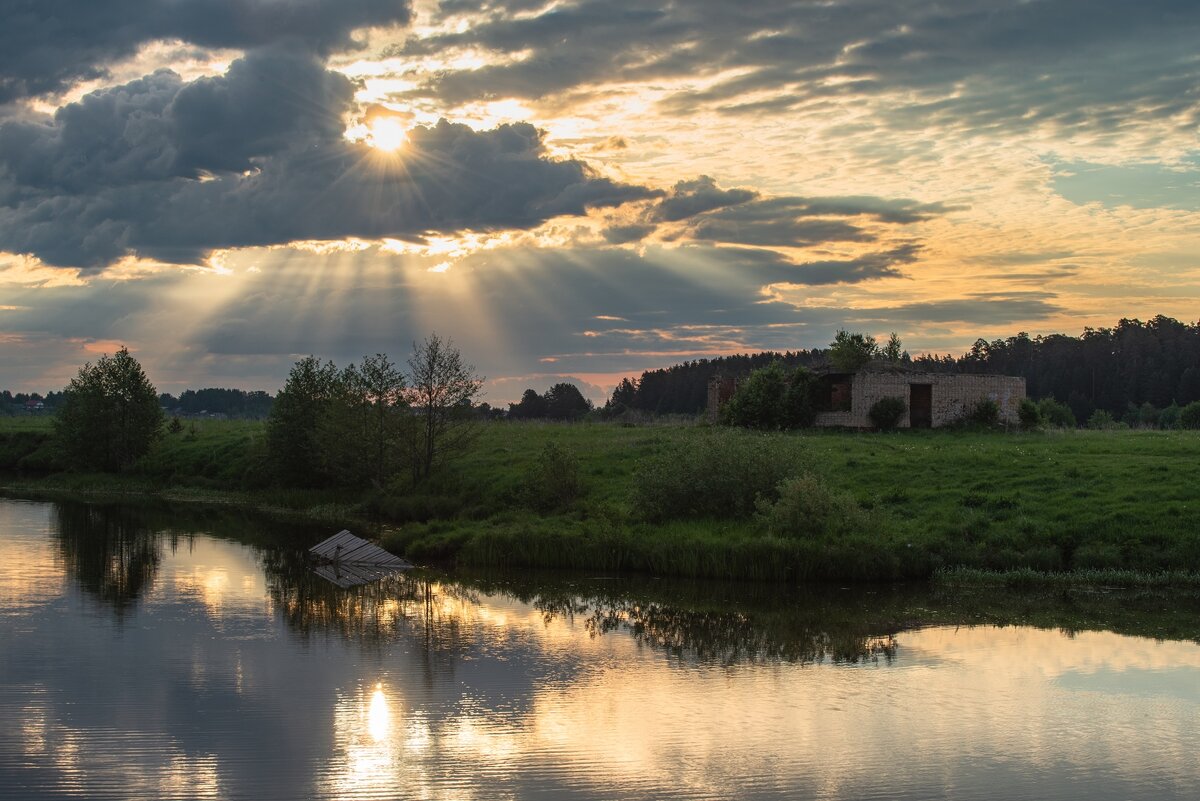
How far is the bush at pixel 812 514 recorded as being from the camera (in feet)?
106

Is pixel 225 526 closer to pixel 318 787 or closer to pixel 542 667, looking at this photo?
pixel 542 667

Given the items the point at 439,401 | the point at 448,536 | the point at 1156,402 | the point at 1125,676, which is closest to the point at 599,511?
the point at 448,536

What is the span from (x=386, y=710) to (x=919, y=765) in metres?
8.72

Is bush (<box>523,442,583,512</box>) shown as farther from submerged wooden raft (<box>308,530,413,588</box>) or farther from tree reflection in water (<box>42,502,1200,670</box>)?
tree reflection in water (<box>42,502,1200,670</box>)

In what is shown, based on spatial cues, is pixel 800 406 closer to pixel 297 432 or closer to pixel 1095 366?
pixel 297 432

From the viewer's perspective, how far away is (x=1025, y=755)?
1617 cm

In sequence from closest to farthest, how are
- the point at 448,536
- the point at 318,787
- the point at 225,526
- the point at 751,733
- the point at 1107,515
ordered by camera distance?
the point at 318,787 → the point at 751,733 → the point at 1107,515 → the point at 448,536 → the point at 225,526

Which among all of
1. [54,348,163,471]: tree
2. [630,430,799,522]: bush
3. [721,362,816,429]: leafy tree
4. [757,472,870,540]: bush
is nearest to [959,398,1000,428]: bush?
[721,362,816,429]: leafy tree

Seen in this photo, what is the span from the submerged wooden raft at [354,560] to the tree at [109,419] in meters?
42.3

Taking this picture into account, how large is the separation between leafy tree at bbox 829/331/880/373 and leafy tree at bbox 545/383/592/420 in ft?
234

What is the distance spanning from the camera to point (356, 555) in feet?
118

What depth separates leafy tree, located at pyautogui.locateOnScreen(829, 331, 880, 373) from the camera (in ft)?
200

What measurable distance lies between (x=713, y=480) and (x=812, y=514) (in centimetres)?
462

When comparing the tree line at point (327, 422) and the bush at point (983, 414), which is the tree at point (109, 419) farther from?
the bush at point (983, 414)
